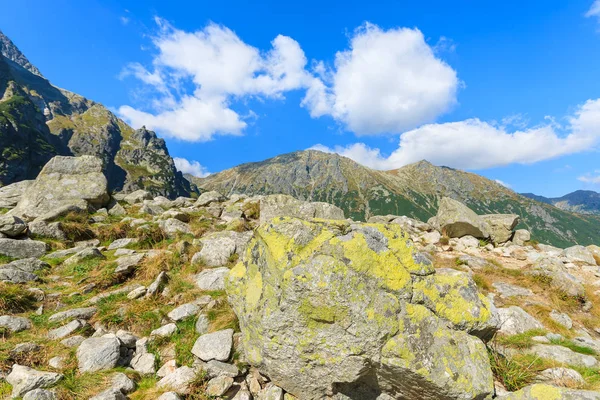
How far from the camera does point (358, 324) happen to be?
18.4 feet

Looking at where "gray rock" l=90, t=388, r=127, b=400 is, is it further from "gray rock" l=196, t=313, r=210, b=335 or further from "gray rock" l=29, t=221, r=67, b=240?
"gray rock" l=29, t=221, r=67, b=240

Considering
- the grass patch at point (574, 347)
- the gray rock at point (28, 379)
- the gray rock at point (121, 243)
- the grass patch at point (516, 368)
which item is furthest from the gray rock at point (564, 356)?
the gray rock at point (121, 243)

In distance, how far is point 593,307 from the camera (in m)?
12.5

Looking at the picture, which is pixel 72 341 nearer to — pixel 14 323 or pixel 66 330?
pixel 66 330

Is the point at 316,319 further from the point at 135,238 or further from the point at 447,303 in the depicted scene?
the point at 135,238

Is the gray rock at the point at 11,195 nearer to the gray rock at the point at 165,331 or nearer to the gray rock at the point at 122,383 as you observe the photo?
the gray rock at the point at 165,331

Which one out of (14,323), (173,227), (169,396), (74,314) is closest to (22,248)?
(173,227)

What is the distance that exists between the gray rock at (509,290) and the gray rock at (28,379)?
1543 centimetres

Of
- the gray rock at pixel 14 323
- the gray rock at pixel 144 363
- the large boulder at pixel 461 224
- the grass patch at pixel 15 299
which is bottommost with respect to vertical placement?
the gray rock at pixel 144 363

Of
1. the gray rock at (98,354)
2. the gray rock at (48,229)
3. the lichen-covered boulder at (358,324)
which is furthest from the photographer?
the gray rock at (48,229)

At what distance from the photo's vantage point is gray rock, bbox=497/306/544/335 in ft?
30.0

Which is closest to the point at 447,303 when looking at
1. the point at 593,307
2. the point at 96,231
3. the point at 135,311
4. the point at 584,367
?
the point at 584,367

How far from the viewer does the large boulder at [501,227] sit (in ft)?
75.5

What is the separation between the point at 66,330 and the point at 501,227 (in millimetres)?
27660
